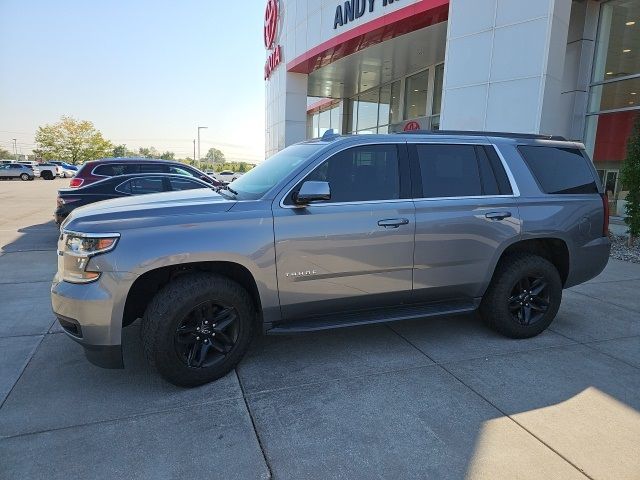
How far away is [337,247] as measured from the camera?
11.4ft

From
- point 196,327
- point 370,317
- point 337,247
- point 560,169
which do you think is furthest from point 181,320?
point 560,169

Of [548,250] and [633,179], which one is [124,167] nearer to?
[548,250]

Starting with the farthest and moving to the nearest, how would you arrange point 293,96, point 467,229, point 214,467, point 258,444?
point 293,96
point 467,229
point 258,444
point 214,467

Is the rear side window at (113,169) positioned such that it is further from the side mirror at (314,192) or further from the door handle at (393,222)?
the door handle at (393,222)

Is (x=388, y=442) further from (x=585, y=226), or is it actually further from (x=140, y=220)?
(x=585, y=226)

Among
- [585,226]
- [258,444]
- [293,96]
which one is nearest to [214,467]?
[258,444]

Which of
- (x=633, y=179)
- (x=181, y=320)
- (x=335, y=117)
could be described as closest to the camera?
(x=181, y=320)

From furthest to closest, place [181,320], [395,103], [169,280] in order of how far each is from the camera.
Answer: [395,103] < [169,280] < [181,320]

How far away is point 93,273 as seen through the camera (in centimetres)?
300

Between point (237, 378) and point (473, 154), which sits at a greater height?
point (473, 154)

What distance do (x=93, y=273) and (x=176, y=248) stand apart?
0.58 m

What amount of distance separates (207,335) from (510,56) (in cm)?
976

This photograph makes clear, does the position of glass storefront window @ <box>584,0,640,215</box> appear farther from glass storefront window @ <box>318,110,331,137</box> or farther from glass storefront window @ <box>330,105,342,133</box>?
glass storefront window @ <box>318,110,331,137</box>

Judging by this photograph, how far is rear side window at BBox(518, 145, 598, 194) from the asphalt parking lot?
1.51 meters
